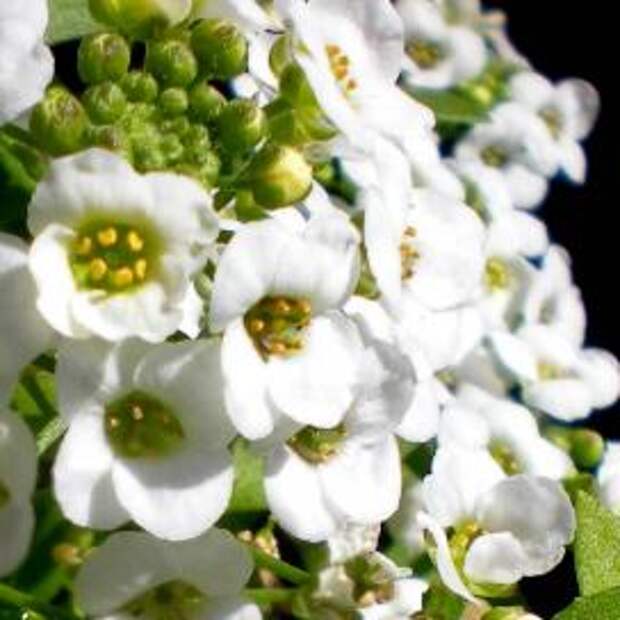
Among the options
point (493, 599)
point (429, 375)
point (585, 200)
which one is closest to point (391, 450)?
point (429, 375)

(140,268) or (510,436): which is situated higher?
(140,268)

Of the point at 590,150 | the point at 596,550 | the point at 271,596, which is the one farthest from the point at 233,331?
the point at 590,150

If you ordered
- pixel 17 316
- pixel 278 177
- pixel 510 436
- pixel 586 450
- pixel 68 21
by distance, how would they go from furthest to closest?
pixel 586 450 → pixel 510 436 → pixel 68 21 → pixel 278 177 → pixel 17 316

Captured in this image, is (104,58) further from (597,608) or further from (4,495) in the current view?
(597,608)

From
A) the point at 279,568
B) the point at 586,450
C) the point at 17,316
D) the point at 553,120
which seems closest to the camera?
the point at 17,316

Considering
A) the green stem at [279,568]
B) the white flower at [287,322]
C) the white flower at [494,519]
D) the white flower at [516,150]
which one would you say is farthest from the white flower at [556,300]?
the white flower at [287,322]

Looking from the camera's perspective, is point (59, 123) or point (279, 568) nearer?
point (59, 123)

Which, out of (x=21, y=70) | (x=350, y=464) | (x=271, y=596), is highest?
(x=21, y=70)
